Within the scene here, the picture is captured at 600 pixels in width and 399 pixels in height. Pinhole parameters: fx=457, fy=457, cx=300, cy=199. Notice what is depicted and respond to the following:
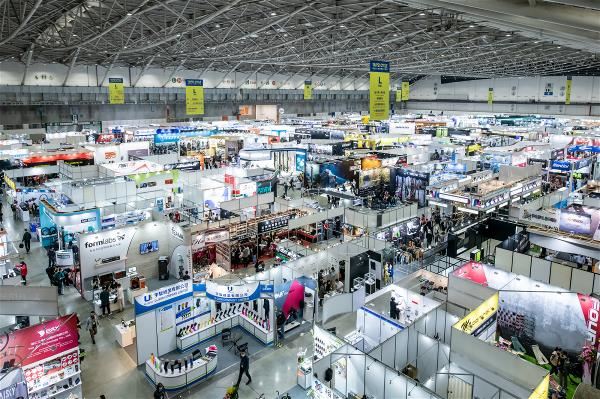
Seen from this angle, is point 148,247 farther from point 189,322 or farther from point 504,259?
point 504,259

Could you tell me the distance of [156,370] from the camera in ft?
32.6

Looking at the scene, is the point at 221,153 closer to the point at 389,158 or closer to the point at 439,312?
the point at 389,158

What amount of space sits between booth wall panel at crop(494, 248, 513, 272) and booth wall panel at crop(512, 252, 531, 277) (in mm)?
107

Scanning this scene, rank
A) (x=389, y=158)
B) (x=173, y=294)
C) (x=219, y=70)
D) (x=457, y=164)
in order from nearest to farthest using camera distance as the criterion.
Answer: (x=173, y=294) → (x=457, y=164) → (x=389, y=158) → (x=219, y=70)

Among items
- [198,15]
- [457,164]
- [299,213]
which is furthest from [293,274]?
[457,164]

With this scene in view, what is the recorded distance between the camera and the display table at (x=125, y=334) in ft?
37.8

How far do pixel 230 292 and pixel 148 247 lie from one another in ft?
20.0

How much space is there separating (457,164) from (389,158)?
4.03 meters

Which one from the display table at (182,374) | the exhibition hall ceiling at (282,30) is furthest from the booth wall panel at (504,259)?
the display table at (182,374)

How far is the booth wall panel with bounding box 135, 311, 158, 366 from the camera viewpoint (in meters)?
10.7

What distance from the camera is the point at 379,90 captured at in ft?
57.0

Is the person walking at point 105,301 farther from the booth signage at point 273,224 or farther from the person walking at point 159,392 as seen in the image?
the booth signage at point 273,224

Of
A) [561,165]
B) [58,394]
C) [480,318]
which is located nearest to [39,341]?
[58,394]

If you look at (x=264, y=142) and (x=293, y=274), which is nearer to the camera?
(x=293, y=274)
